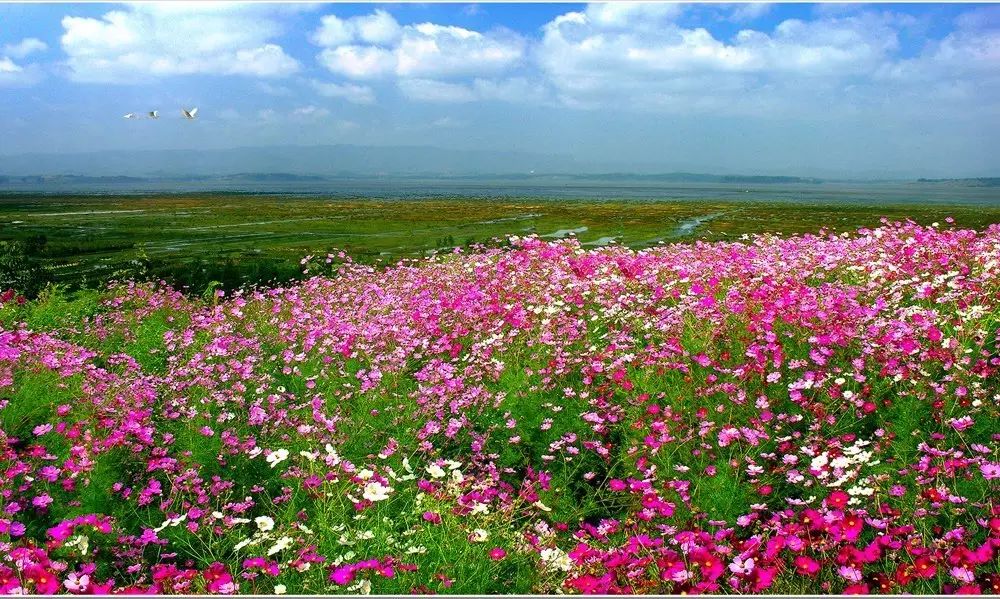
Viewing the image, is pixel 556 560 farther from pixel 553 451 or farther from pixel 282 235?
pixel 282 235

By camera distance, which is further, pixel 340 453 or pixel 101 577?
pixel 340 453

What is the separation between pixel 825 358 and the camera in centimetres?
591

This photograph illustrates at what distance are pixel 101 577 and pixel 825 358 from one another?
5607 millimetres

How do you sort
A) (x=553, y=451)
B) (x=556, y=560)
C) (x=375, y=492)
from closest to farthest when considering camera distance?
(x=375, y=492)
(x=556, y=560)
(x=553, y=451)

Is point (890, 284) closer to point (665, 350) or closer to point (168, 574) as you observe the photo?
point (665, 350)

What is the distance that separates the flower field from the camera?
3.96 m

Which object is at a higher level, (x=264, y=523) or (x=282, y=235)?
(x=264, y=523)

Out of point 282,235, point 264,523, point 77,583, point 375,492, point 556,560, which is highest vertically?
point 375,492

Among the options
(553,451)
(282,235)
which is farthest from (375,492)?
(282,235)

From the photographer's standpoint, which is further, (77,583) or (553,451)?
(553,451)

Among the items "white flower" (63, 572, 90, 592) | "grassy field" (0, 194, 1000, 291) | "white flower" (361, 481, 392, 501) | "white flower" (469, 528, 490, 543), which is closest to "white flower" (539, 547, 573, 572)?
"white flower" (469, 528, 490, 543)

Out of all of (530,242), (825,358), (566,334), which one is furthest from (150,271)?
(825,358)

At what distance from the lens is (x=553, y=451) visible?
605 cm

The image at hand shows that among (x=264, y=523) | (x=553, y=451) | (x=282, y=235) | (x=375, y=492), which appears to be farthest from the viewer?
(x=282, y=235)
